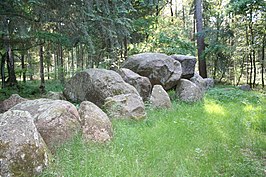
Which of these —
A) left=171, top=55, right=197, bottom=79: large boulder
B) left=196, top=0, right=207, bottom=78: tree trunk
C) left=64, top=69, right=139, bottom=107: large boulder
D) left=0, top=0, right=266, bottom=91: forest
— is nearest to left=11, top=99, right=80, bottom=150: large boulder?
left=64, top=69, right=139, bottom=107: large boulder

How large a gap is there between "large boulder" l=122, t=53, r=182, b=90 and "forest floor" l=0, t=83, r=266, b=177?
2760 millimetres

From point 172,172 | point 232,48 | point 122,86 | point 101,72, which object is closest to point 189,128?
point 172,172

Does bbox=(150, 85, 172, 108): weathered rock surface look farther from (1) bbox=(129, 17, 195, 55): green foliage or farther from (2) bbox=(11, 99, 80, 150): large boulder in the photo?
(1) bbox=(129, 17, 195, 55): green foliage

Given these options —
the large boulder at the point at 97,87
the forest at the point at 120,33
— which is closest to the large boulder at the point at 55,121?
the large boulder at the point at 97,87

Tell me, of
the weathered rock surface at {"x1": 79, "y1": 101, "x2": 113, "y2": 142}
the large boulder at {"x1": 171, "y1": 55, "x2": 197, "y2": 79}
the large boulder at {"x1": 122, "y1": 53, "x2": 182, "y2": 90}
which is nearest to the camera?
the weathered rock surface at {"x1": 79, "y1": 101, "x2": 113, "y2": 142}

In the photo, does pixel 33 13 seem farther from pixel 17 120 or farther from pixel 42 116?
pixel 17 120

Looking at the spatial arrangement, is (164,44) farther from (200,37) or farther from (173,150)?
(173,150)

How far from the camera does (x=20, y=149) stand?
2.72m

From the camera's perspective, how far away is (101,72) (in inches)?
254

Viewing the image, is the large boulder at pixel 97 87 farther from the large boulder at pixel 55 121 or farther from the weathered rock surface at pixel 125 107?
the large boulder at pixel 55 121

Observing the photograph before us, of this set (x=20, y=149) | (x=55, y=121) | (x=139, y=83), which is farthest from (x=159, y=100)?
(x=20, y=149)

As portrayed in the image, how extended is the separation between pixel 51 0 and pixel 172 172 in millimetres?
4433

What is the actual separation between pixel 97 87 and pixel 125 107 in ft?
4.29

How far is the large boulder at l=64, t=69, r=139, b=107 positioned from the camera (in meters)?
6.12
